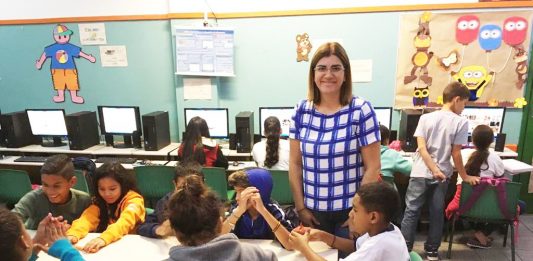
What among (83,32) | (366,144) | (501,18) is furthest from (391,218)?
(83,32)

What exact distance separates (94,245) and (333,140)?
45.0 inches

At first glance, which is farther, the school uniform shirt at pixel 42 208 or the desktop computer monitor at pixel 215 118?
the desktop computer monitor at pixel 215 118

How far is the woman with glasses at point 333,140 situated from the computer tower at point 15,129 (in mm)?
3546

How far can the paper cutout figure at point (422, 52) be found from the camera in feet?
11.4

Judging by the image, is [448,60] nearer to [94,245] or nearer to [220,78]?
[220,78]

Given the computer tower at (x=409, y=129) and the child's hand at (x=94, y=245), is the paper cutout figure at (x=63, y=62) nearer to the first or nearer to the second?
the child's hand at (x=94, y=245)

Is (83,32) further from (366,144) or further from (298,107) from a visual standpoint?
(366,144)

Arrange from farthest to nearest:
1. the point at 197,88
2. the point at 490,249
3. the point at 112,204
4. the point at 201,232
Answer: the point at 197,88
the point at 490,249
the point at 112,204
the point at 201,232

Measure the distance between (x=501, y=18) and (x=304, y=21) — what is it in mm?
1852

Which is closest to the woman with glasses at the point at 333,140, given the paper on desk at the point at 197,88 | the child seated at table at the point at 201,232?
the child seated at table at the point at 201,232

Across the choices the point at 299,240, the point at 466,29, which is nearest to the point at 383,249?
the point at 299,240

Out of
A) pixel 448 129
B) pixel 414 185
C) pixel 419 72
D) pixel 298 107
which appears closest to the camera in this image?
pixel 298 107

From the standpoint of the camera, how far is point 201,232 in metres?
1.08

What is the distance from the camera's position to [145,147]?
361cm
